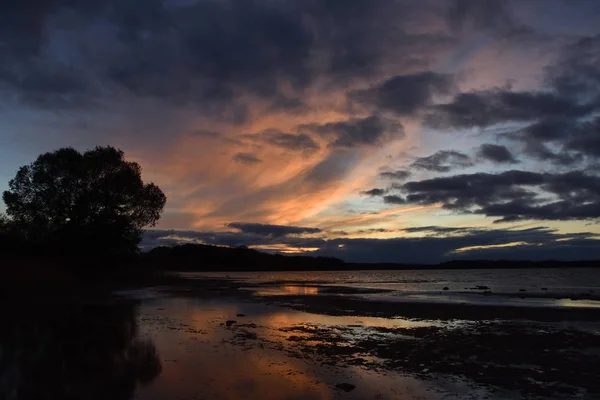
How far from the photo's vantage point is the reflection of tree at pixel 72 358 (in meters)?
9.93

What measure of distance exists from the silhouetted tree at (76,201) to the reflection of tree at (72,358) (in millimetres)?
29858

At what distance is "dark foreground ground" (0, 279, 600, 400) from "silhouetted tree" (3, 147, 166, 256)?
2650 cm

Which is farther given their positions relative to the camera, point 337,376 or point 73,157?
point 73,157

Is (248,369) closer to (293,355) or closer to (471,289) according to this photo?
(293,355)

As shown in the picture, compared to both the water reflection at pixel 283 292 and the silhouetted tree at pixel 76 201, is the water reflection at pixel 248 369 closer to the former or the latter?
the water reflection at pixel 283 292

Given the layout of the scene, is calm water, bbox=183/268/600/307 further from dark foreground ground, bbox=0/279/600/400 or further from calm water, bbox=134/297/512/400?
calm water, bbox=134/297/512/400

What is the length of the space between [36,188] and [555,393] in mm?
54094

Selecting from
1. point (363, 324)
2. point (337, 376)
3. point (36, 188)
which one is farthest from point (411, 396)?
point (36, 188)

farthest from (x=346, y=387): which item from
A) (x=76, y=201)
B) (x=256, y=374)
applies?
(x=76, y=201)

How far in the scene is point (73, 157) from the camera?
5100 centimetres

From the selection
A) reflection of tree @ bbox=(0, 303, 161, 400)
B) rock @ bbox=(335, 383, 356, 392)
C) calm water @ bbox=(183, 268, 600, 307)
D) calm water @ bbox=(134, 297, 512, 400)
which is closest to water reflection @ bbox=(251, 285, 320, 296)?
calm water @ bbox=(183, 268, 600, 307)

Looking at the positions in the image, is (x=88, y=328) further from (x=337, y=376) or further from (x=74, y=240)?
(x=74, y=240)

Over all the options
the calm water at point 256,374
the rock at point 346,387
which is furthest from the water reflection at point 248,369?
the rock at point 346,387

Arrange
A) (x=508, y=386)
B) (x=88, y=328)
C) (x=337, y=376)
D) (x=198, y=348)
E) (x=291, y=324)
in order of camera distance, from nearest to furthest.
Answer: (x=508, y=386)
(x=337, y=376)
(x=198, y=348)
(x=88, y=328)
(x=291, y=324)
